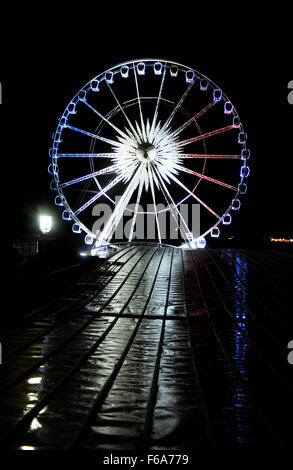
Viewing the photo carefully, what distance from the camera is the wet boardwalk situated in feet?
13.3

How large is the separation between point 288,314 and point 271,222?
19.4 metres

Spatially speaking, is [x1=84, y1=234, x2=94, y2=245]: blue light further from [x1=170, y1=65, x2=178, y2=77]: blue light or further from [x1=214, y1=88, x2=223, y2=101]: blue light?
[x1=214, y1=88, x2=223, y2=101]: blue light

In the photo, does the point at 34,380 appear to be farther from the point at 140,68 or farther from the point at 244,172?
the point at 140,68

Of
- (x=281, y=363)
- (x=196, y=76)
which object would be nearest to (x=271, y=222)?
(x=196, y=76)

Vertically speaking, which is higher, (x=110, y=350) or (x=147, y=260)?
(x=147, y=260)

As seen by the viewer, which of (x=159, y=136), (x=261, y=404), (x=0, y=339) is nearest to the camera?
(x=261, y=404)

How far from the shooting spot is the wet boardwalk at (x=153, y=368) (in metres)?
4.04

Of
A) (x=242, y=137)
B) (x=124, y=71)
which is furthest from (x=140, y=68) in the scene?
(x=242, y=137)

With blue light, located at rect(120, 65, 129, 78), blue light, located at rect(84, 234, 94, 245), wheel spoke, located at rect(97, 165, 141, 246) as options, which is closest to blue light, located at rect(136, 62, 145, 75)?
blue light, located at rect(120, 65, 129, 78)

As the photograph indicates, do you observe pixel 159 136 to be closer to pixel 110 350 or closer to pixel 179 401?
pixel 110 350

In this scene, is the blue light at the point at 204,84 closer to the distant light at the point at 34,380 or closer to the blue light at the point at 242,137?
the blue light at the point at 242,137

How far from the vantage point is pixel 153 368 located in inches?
222

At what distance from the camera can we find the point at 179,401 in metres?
4.73
